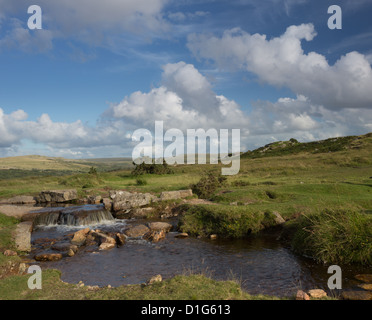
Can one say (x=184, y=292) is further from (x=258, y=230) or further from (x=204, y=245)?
(x=258, y=230)

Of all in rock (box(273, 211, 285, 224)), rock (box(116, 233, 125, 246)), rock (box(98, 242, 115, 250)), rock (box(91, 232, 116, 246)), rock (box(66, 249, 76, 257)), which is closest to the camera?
rock (box(66, 249, 76, 257))

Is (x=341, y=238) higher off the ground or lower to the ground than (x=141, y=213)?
higher

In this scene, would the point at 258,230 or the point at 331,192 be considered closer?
the point at 258,230

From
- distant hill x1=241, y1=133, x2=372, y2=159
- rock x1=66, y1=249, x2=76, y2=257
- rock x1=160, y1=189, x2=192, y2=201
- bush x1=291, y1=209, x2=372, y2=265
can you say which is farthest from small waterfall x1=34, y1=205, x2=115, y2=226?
distant hill x1=241, y1=133, x2=372, y2=159

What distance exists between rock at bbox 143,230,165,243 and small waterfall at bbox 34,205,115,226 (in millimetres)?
6975

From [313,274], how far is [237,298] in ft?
17.3

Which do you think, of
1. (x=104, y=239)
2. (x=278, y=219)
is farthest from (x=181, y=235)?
(x=278, y=219)

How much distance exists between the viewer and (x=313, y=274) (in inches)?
453

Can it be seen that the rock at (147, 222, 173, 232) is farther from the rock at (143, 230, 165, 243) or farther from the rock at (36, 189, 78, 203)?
the rock at (36, 189, 78, 203)

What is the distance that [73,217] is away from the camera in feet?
78.3

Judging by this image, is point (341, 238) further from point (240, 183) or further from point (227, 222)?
point (240, 183)

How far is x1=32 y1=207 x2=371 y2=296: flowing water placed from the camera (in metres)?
11.0

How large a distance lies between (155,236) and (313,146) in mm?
74101
